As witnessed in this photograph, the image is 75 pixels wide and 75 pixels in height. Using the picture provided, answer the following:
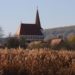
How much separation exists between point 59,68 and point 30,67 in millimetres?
1113

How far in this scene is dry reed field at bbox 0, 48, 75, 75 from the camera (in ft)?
48.6

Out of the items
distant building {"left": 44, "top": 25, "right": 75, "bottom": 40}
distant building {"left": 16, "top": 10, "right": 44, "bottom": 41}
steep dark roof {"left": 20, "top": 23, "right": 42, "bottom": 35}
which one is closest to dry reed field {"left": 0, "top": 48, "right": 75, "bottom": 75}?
distant building {"left": 16, "top": 10, "right": 44, "bottom": 41}

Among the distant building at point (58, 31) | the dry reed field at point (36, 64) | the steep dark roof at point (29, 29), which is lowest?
the distant building at point (58, 31)

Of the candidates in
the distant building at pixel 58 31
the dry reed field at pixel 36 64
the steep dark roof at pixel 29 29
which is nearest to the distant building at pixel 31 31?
the steep dark roof at pixel 29 29

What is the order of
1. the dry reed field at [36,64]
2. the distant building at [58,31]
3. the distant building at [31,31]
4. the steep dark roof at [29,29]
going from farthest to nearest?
the distant building at [58,31] < the steep dark roof at [29,29] < the distant building at [31,31] < the dry reed field at [36,64]

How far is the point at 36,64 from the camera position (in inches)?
608

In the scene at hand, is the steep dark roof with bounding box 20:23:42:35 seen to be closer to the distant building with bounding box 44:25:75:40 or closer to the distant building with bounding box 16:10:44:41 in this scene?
the distant building with bounding box 16:10:44:41

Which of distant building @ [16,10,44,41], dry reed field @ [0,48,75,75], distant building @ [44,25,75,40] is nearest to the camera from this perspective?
dry reed field @ [0,48,75,75]

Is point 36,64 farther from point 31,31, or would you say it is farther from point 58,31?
point 58,31

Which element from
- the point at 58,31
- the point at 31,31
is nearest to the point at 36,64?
the point at 31,31

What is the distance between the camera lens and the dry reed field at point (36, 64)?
14.8 metres

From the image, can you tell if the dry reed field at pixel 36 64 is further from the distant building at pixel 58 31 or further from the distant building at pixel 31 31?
the distant building at pixel 58 31

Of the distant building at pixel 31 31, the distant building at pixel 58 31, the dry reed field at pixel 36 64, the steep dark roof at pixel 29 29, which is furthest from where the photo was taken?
the distant building at pixel 58 31

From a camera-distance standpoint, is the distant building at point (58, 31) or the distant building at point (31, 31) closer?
the distant building at point (31, 31)
